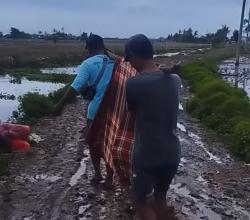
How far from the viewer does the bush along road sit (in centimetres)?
689

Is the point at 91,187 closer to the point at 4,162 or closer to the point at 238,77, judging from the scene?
the point at 4,162

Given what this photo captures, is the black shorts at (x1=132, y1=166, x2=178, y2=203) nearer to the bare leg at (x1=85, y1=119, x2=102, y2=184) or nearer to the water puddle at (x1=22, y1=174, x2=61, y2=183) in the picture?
the bare leg at (x1=85, y1=119, x2=102, y2=184)

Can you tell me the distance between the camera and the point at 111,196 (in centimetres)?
729

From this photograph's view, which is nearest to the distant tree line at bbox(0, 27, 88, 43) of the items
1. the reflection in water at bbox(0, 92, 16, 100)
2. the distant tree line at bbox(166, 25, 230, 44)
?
the distant tree line at bbox(166, 25, 230, 44)

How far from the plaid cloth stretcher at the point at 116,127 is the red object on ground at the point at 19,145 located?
298 cm

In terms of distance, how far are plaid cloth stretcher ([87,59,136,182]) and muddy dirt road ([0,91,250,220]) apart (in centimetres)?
71

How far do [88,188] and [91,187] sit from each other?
5cm

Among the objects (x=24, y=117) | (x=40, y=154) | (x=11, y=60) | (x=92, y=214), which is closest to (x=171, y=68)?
(x=92, y=214)

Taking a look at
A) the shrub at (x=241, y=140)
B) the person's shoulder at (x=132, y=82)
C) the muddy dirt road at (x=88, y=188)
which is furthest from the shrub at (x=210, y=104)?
the person's shoulder at (x=132, y=82)

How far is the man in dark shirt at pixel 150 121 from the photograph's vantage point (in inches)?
176

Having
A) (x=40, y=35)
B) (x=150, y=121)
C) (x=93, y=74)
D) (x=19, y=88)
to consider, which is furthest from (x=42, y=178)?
(x=40, y=35)

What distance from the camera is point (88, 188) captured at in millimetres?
7793

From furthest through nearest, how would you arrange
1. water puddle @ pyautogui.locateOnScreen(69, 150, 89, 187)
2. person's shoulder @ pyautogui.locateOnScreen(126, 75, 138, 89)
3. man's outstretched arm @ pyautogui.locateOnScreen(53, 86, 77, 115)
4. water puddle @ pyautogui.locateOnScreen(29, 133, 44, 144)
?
water puddle @ pyautogui.locateOnScreen(29, 133, 44, 144) → water puddle @ pyautogui.locateOnScreen(69, 150, 89, 187) → man's outstretched arm @ pyautogui.locateOnScreen(53, 86, 77, 115) → person's shoulder @ pyautogui.locateOnScreen(126, 75, 138, 89)

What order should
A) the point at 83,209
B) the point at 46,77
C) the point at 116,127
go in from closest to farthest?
the point at 116,127
the point at 83,209
the point at 46,77
